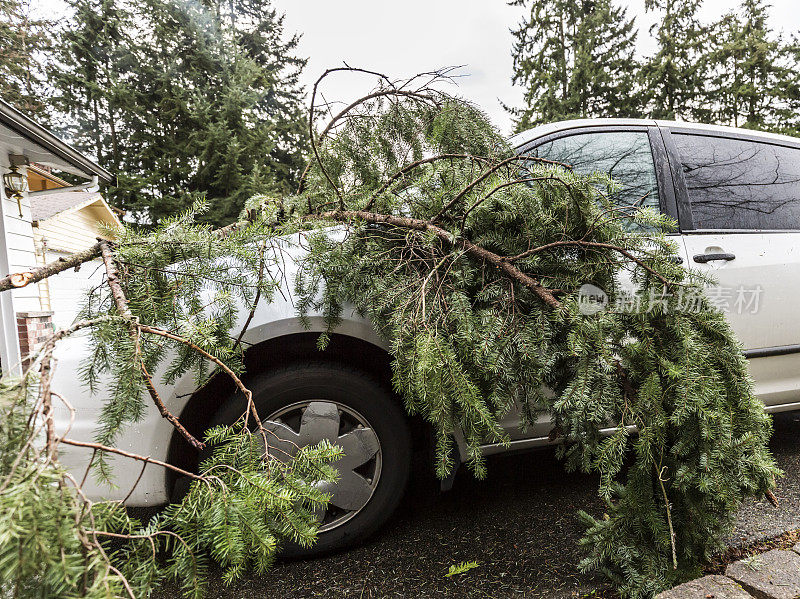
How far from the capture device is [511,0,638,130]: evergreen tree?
689 inches

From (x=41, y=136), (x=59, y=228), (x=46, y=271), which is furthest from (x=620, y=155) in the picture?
(x=59, y=228)

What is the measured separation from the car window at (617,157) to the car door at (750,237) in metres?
0.17

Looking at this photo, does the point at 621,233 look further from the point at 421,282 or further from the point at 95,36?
the point at 95,36

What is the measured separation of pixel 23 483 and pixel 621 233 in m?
1.65

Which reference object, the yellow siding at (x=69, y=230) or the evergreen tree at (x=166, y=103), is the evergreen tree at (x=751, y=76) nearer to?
the evergreen tree at (x=166, y=103)

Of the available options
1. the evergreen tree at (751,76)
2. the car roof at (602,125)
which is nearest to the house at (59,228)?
the car roof at (602,125)

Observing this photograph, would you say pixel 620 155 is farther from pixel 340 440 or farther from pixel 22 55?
pixel 22 55

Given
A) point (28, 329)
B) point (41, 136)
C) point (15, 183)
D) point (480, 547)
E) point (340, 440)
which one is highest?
point (41, 136)

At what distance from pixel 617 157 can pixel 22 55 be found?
19.3 metres

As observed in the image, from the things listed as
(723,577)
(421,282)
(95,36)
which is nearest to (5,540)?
(421,282)

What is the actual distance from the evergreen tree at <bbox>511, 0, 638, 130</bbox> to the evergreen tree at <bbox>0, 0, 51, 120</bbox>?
60.5 feet

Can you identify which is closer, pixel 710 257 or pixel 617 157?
pixel 710 257

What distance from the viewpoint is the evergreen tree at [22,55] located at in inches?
535

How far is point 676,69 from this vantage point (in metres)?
→ 17.0
